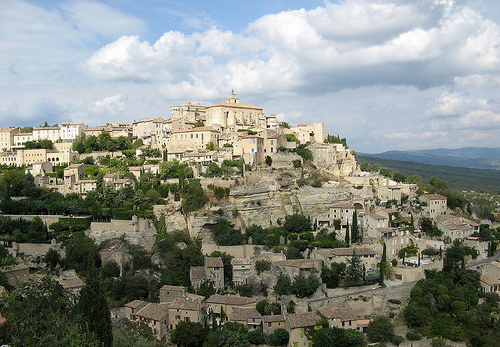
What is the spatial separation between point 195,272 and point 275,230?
8.62 metres

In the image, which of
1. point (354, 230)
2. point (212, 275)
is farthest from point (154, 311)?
point (354, 230)

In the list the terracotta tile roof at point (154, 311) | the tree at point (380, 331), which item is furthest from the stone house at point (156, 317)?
the tree at point (380, 331)

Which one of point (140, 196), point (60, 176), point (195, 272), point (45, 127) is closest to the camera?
point (195, 272)

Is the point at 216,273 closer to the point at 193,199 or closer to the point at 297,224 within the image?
the point at 297,224

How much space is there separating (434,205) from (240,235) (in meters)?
20.4

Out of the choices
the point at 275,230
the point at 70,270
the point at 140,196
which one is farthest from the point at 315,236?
the point at 70,270

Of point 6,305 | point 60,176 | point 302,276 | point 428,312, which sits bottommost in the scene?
point 428,312

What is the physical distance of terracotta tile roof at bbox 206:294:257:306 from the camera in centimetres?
3234

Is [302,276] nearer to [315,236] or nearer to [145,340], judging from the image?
[315,236]

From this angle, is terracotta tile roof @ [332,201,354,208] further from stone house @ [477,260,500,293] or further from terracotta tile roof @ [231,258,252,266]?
stone house @ [477,260,500,293]

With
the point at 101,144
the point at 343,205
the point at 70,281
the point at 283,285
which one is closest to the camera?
the point at 283,285

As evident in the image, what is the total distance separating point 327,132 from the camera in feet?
200

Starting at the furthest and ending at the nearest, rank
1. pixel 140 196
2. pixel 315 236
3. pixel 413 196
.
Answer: pixel 413 196 → pixel 140 196 → pixel 315 236

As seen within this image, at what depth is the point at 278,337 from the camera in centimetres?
2923
